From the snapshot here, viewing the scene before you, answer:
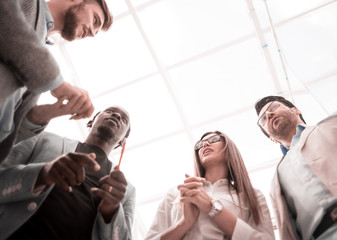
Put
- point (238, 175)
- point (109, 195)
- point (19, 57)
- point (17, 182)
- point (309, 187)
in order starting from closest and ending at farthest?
point (19, 57)
point (17, 182)
point (109, 195)
point (309, 187)
point (238, 175)

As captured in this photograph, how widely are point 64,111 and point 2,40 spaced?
0.47 metres

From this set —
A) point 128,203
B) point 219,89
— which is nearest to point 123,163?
point 219,89

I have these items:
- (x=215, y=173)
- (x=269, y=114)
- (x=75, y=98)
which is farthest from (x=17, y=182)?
(x=269, y=114)

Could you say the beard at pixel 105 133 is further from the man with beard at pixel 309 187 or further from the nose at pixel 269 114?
the nose at pixel 269 114

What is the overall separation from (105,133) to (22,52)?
4.21 feet

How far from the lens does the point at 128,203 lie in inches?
83.2

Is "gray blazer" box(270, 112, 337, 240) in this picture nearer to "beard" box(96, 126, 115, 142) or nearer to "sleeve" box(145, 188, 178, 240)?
"sleeve" box(145, 188, 178, 240)

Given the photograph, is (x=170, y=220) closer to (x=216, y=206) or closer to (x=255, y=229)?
(x=216, y=206)

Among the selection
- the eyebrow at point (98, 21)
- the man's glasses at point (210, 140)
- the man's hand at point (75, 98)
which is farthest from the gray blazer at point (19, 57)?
the man's glasses at point (210, 140)

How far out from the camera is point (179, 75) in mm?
4938

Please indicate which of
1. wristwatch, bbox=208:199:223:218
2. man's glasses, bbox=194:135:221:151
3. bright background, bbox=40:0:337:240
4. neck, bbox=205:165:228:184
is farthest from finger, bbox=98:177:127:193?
bright background, bbox=40:0:337:240

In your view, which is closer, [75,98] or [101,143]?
[75,98]

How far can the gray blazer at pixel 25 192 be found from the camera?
144 centimetres

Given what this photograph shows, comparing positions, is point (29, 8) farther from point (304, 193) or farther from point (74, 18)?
point (304, 193)
